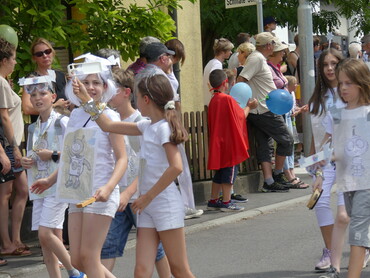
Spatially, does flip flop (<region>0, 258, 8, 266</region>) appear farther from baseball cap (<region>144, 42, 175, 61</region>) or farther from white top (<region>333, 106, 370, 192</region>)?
white top (<region>333, 106, 370, 192</region>)

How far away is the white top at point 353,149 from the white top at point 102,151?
1601 millimetres

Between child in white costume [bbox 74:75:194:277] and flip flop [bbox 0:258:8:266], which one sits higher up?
child in white costume [bbox 74:75:194:277]

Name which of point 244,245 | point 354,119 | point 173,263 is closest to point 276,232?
point 244,245

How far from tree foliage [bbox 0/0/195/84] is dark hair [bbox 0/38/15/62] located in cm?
112

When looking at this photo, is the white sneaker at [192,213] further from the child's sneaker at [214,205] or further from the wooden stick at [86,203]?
the wooden stick at [86,203]

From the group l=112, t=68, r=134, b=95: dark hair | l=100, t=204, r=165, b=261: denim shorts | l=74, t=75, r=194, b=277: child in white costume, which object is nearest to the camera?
l=74, t=75, r=194, b=277: child in white costume

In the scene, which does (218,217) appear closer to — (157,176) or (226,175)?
(226,175)

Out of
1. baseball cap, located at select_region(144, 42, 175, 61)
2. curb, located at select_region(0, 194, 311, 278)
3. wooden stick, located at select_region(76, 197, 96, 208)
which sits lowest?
curb, located at select_region(0, 194, 311, 278)

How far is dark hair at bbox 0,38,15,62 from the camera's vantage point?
838cm

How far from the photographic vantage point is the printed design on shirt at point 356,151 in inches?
247

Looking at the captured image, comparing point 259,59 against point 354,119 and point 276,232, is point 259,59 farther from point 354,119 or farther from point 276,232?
point 354,119

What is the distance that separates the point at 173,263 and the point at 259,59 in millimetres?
6864

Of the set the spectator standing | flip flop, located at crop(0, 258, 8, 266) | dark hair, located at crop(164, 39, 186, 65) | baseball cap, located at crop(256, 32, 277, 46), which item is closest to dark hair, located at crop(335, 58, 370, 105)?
flip flop, located at crop(0, 258, 8, 266)

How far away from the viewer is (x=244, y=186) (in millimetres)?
12469
